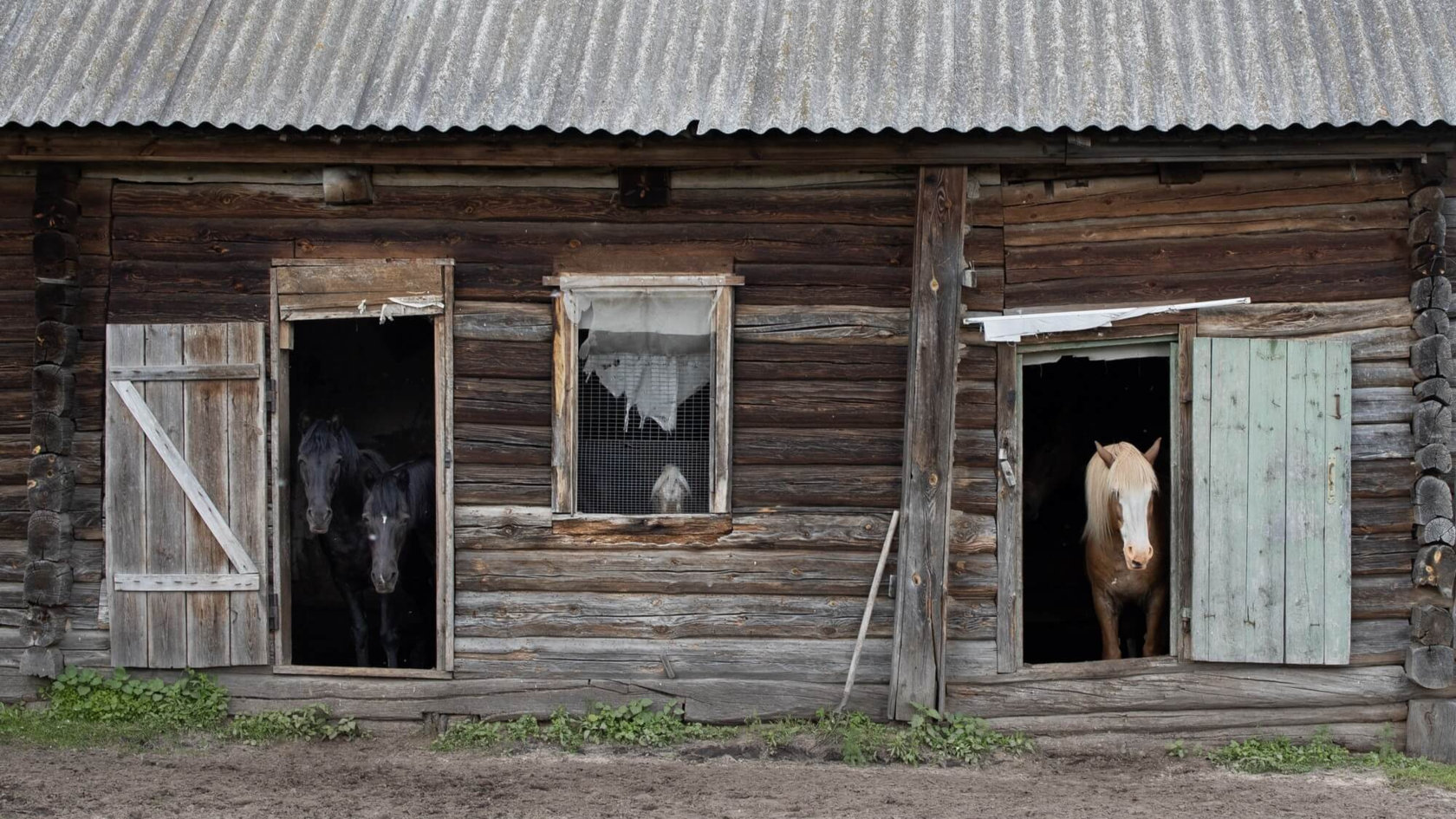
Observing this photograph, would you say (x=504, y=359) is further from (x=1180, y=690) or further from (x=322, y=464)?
(x=1180, y=690)

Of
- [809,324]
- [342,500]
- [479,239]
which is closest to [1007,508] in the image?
[809,324]

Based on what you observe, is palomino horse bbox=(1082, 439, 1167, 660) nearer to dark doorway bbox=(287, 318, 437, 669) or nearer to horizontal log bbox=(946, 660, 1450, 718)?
horizontal log bbox=(946, 660, 1450, 718)

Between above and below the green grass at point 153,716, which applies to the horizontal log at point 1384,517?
above

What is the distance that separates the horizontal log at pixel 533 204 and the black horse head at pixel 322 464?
1436 millimetres

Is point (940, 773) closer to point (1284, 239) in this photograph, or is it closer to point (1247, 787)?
point (1247, 787)

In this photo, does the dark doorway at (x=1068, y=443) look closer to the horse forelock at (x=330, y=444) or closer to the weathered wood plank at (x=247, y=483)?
the horse forelock at (x=330, y=444)

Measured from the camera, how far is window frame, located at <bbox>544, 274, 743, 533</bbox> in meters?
6.84

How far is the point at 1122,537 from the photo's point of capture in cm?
689

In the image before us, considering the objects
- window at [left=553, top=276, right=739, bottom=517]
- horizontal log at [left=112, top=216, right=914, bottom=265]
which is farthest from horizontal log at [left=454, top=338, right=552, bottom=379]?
horizontal log at [left=112, top=216, right=914, bottom=265]

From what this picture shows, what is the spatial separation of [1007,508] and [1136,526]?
0.70 meters

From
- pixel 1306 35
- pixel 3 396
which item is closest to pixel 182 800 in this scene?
pixel 3 396

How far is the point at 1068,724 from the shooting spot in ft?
22.6

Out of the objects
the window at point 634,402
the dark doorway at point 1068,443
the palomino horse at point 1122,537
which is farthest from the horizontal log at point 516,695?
the dark doorway at point 1068,443

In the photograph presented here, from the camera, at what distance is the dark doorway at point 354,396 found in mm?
10352
